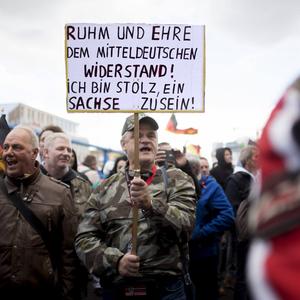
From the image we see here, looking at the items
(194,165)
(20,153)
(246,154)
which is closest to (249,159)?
(246,154)

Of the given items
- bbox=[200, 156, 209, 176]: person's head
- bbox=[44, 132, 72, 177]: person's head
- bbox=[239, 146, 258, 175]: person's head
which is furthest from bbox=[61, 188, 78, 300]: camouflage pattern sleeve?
bbox=[200, 156, 209, 176]: person's head

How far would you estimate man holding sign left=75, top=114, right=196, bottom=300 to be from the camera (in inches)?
113

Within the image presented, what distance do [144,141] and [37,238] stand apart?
3.15 ft

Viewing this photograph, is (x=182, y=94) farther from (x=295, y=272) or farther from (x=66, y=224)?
(x=295, y=272)

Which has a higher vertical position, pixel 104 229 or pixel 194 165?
pixel 194 165

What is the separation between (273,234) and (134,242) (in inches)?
81.4

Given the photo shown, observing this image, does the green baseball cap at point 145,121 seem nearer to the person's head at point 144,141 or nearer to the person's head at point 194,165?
the person's head at point 144,141

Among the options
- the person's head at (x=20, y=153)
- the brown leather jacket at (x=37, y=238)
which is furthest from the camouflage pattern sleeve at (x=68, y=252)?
the person's head at (x=20, y=153)

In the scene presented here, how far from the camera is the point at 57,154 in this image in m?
4.50

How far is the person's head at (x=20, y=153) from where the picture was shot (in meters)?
3.31

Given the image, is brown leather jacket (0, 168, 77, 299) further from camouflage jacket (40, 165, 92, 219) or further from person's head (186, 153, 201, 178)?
person's head (186, 153, 201, 178)

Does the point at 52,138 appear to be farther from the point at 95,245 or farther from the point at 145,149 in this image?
the point at 95,245

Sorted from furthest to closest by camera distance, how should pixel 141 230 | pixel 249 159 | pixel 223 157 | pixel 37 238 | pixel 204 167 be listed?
pixel 223 157 < pixel 204 167 < pixel 249 159 < pixel 37 238 < pixel 141 230

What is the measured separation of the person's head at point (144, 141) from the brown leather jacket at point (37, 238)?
58cm
